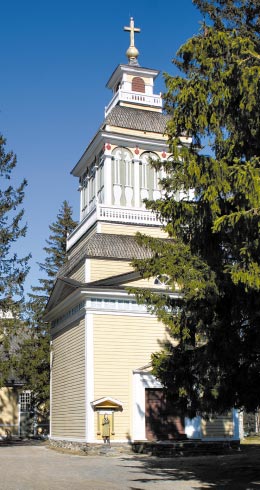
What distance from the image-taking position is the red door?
23656 millimetres

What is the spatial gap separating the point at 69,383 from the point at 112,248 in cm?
580

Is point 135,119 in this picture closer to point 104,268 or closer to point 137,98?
point 137,98

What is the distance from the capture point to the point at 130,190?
28.5m

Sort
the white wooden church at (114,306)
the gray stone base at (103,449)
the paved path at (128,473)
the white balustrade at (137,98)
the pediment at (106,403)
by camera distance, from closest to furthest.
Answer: the paved path at (128,473) < the gray stone base at (103,449) < the pediment at (106,403) < the white wooden church at (114,306) < the white balustrade at (137,98)

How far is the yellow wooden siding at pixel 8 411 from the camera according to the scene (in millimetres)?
38812

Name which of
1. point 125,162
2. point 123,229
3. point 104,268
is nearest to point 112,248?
point 104,268

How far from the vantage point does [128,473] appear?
15.9m

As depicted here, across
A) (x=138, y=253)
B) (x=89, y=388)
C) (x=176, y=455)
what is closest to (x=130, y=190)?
(x=138, y=253)

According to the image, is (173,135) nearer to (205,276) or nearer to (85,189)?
(205,276)

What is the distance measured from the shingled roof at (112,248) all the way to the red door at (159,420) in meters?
5.52

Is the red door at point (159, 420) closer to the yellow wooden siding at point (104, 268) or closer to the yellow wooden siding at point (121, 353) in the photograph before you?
the yellow wooden siding at point (121, 353)

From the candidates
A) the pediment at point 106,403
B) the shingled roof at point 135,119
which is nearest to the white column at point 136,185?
the shingled roof at point 135,119

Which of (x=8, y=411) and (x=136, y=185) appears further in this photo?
(x=8, y=411)

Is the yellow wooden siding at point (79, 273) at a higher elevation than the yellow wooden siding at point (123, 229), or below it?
below
